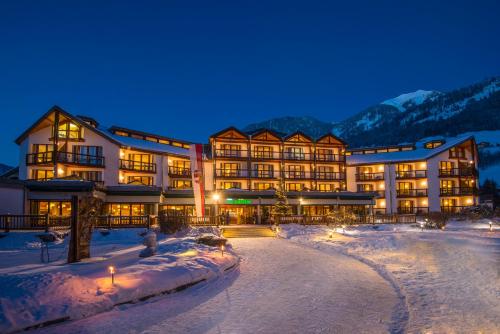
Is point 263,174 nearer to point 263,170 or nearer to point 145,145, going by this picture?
point 263,170

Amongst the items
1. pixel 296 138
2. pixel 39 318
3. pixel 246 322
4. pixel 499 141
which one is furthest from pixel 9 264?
pixel 499 141

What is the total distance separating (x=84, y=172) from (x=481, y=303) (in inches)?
1477

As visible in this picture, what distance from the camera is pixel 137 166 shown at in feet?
137

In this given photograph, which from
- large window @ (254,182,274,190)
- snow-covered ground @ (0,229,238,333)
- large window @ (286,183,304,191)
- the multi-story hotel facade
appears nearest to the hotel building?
the multi-story hotel facade

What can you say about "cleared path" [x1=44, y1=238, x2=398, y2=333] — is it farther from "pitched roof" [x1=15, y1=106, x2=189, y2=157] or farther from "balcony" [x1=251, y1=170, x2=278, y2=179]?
"balcony" [x1=251, y1=170, x2=278, y2=179]

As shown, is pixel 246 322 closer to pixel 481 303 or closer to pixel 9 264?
pixel 481 303

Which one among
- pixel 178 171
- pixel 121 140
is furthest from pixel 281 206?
pixel 121 140

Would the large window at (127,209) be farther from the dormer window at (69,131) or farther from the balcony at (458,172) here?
the balcony at (458,172)

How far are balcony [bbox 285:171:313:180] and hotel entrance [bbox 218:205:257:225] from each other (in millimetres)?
8537

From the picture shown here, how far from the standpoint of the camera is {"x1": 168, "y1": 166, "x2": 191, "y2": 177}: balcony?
44062 mm

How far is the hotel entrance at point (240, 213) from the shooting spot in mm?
39188

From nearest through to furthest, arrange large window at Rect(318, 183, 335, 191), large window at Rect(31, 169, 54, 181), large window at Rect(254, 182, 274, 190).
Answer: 1. large window at Rect(31, 169, 54, 181)
2. large window at Rect(254, 182, 274, 190)
3. large window at Rect(318, 183, 335, 191)

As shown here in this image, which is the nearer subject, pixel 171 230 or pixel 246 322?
pixel 246 322

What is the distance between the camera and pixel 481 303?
26.8 ft
